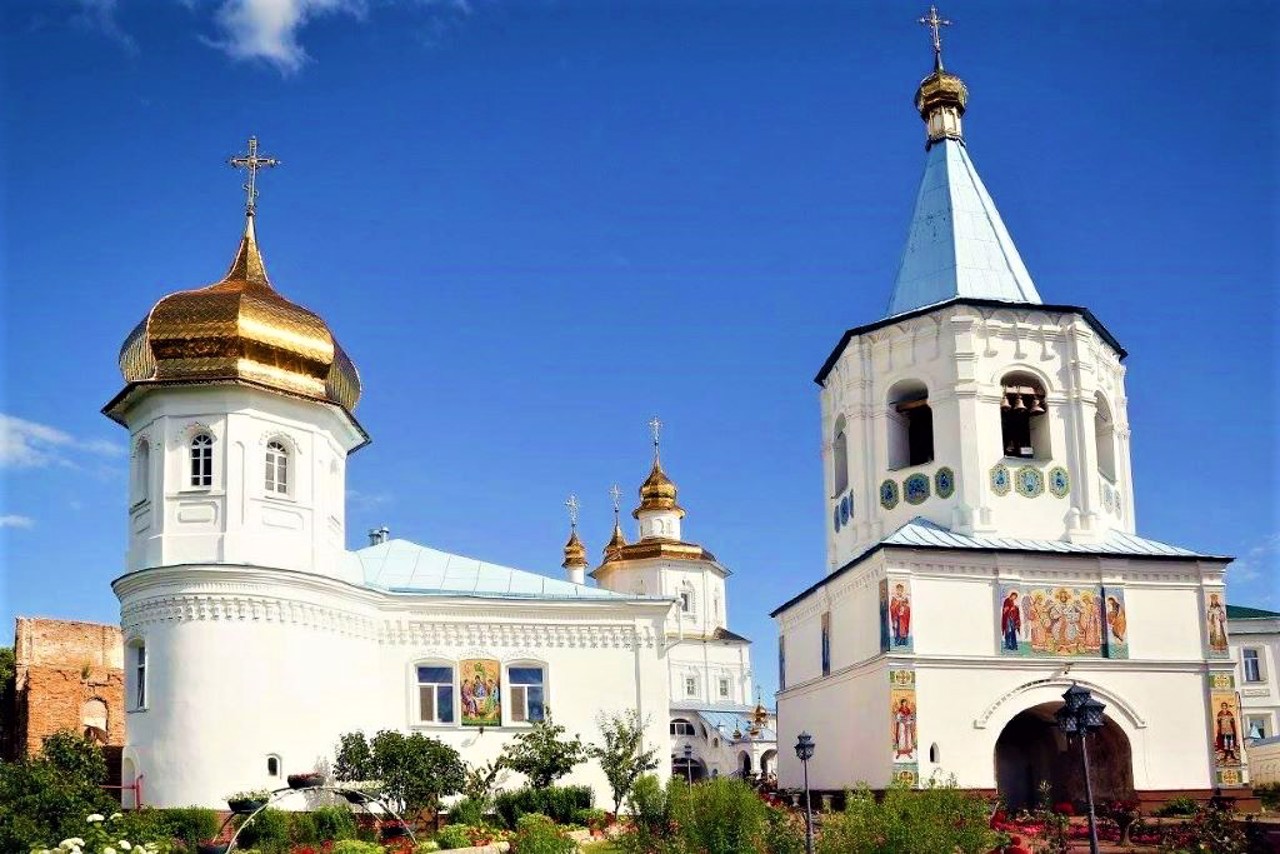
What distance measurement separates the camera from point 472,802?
22.7 m

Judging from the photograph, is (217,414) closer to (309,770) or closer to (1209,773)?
(309,770)

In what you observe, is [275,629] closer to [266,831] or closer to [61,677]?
[266,831]

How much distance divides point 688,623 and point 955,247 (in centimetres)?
2631

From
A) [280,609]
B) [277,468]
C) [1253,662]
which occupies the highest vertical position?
[277,468]

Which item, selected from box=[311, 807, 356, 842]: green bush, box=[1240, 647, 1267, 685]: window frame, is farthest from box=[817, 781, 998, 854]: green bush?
box=[1240, 647, 1267, 685]: window frame

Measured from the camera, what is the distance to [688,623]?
173 feet

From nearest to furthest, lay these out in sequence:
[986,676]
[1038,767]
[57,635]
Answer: [986,676]
[1038,767]
[57,635]

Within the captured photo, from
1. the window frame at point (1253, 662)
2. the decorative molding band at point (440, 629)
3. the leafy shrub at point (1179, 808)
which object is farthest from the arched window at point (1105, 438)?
the window frame at point (1253, 662)

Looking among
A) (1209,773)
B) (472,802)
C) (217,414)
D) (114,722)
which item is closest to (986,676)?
(1209,773)

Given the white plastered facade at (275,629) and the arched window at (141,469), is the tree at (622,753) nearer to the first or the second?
the white plastered facade at (275,629)

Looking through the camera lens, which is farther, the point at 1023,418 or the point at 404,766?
the point at 1023,418

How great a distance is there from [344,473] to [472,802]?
262 inches

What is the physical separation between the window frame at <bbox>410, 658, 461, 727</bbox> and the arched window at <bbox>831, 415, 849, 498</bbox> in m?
9.46

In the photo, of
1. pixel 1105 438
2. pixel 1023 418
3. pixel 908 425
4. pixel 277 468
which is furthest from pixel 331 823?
pixel 1105 438
